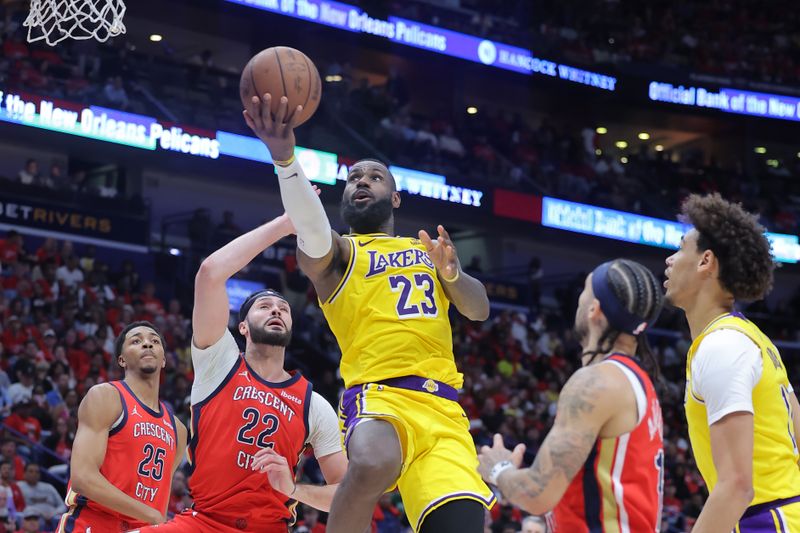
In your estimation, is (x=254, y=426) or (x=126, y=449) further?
(x=126, y=449)

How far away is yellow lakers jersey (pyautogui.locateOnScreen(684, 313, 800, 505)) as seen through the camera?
4.16 metres

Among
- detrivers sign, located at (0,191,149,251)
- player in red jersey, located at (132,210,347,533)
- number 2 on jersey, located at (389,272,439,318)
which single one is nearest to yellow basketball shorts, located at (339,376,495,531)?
number 2 on jersey, located at (389,272,439,318)

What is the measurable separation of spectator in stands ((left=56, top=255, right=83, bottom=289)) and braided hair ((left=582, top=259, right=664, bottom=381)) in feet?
43.9

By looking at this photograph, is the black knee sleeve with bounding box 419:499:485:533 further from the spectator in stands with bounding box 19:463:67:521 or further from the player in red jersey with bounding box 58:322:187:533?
the spectator in stands with bounding box 19:463:67:521

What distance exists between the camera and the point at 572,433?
145 inches

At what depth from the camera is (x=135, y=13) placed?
24266mm

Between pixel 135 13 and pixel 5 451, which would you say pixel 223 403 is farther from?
pixel 135 13

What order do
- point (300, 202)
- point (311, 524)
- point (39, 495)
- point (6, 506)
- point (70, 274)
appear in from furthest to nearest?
point (70, 274)
point (311, 524)
point (39, 495)
point (6, 506)
point (300, 202)

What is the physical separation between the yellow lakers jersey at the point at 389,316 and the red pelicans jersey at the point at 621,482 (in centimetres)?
157

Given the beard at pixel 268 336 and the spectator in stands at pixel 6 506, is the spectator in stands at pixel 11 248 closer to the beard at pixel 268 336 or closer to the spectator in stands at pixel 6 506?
the spectator in stands at pixel 6 506

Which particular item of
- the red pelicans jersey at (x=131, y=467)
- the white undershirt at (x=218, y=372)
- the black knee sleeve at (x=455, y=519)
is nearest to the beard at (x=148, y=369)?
the red pelicans jersey at (x=131, y=467)

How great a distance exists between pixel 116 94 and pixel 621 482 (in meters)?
16.8

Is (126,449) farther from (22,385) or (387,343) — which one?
(22,385)

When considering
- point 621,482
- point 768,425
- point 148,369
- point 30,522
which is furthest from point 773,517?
point 30,522
